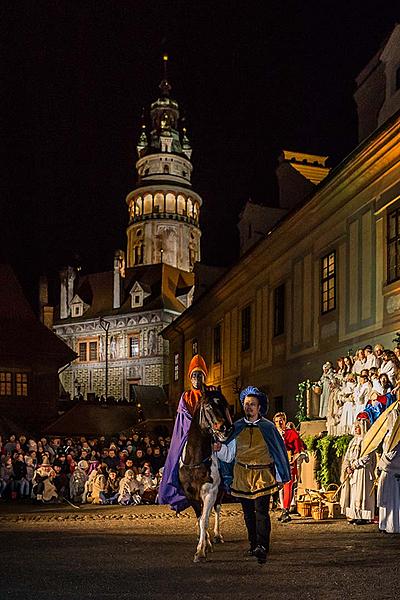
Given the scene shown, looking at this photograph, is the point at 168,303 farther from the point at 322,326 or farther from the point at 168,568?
the point at 168,568

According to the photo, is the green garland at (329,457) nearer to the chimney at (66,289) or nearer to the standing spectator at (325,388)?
the standing spectator at (325,388)

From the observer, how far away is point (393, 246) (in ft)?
62.5

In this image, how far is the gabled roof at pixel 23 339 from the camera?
41906 mm

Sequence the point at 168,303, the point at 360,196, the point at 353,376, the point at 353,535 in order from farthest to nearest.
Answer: the point at 168,303, the point at 360,196, the point at 353,376, the point at 353,535

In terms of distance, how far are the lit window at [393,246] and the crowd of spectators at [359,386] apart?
2.25m

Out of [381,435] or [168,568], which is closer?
[168,568]

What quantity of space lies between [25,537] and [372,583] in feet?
21.5

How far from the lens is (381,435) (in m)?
12.2

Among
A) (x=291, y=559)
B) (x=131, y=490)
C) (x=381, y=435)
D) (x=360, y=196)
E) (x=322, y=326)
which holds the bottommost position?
(x=131, y=490)

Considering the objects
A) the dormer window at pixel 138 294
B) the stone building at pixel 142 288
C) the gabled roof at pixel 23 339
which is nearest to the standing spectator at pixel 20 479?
the gabled roof at pixel 23 339

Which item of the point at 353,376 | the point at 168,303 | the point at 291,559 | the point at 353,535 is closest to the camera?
the point at 291,559

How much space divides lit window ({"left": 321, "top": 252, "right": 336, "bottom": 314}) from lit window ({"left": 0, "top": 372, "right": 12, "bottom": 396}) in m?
23.1

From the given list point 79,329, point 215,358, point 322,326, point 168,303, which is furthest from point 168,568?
point 79,329

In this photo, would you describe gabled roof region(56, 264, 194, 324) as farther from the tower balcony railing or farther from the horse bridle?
the horse bridle
